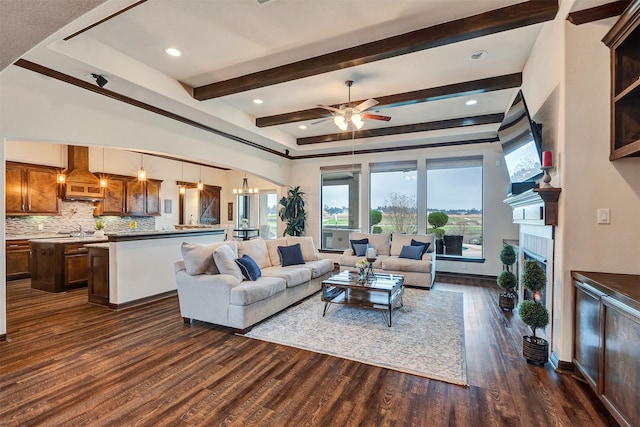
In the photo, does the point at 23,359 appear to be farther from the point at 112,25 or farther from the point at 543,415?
the point at 543,415

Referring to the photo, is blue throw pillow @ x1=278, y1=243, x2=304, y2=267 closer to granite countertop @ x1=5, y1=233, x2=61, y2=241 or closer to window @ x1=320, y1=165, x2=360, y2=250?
window @ x1=320, y1=165, x2=360, y2=250

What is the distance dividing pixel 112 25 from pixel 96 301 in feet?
12.5

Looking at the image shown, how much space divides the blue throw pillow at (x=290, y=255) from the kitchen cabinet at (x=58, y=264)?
11.4ft

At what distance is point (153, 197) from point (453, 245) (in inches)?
322

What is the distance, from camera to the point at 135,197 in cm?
792

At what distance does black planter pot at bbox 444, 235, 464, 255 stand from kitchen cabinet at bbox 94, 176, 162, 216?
796cm

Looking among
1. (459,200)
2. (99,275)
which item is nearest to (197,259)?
(99,275)

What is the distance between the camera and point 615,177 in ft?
7.98

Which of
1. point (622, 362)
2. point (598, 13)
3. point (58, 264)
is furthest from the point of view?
point (58, 264)

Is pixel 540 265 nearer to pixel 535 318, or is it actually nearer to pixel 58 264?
pixel 535 318

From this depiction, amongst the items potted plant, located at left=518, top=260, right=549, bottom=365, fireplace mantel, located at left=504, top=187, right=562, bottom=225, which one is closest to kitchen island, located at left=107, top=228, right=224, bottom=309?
potted plant, located at left=518, top=260, right=549, bottom=365

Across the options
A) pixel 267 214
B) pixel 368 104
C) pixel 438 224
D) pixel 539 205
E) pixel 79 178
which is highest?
pixel 368 104

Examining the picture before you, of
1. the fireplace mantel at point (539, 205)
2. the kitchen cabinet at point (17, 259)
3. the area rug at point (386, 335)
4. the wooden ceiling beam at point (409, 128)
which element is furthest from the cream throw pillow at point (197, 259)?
the kitchen cabinet at point (17, 259)

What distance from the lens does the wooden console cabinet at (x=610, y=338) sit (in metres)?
1.71
